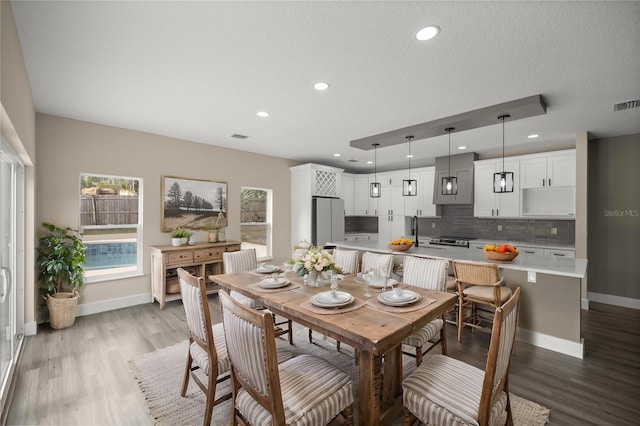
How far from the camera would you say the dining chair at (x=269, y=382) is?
137cm

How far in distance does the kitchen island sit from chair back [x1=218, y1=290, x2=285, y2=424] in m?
2.87

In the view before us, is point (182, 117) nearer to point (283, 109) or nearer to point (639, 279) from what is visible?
point (283, 109)

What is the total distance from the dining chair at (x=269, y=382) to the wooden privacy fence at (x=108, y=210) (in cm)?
355

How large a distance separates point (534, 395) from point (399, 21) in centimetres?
288

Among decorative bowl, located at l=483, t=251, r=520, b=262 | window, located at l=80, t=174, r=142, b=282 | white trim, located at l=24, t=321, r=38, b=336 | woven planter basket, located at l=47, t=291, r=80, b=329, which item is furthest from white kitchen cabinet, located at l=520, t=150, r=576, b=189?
white trim, located at l=24, t=321, r=38, b=336

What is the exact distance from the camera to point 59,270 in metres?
3.40

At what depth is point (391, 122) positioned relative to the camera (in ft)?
12.6

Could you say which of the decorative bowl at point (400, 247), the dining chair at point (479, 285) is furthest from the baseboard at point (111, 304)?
the dining chair at point (479, 285)

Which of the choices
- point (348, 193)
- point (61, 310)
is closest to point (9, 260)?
point (61, 310)

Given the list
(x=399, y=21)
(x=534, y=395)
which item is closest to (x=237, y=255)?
(x=399, y=21)

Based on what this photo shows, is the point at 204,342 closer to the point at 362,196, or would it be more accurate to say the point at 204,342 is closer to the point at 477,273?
the point at 477,273

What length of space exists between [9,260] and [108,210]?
4.97 ft

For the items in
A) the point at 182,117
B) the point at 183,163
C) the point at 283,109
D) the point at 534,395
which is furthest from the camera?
the point at 183,163

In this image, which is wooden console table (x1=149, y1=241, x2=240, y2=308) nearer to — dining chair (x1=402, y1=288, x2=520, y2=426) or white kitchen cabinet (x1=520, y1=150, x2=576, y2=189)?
dining chair (x1=402, y1=288, x2=520, y2=426)
